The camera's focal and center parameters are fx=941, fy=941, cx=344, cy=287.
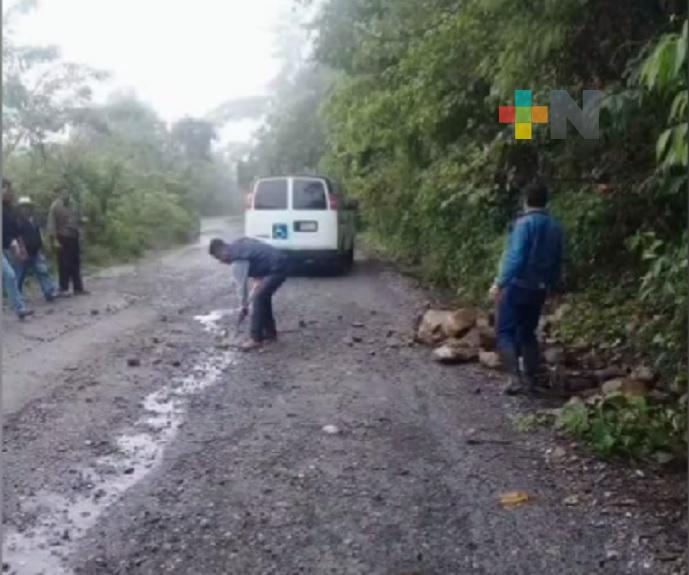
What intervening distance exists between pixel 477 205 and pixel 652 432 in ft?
19.4

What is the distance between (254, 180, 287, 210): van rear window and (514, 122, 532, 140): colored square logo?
847cm

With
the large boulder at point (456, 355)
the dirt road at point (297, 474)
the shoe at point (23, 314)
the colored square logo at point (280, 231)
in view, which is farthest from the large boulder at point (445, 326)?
the colored square logo at point (280, 231)

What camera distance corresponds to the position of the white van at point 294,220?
53.7 ft

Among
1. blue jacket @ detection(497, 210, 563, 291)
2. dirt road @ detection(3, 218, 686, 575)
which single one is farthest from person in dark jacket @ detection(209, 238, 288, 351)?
blue jacket @ detection(497, 210, 563, 291)

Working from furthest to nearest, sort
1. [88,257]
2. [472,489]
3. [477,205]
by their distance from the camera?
[88,257]
[477,205]
[472,489]

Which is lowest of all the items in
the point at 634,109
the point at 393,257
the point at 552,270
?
the point at 393,257

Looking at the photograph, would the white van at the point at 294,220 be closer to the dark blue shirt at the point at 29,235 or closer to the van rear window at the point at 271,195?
the van rear window at the point at 271,195

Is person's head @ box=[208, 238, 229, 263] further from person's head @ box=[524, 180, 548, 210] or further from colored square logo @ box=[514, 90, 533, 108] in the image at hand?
person's head @ box=[524, 180, 548, 210]

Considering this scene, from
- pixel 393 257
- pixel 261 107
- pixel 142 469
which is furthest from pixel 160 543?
pixel 261 107

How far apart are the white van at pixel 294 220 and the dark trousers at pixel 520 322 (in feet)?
29.7

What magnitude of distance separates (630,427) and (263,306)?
4.62 meters

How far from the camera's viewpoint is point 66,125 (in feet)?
73.3

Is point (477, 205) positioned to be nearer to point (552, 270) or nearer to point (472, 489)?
point (552, 270)

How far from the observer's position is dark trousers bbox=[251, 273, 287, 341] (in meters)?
9.53
